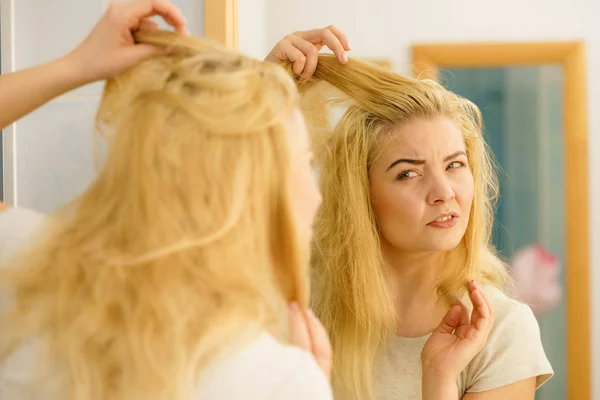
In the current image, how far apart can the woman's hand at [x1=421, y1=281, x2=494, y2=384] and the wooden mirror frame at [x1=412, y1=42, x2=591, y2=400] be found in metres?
1.76

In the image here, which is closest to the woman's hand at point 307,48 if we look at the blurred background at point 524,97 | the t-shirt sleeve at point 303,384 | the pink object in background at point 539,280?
the t-shirt sleeve at point 303,384

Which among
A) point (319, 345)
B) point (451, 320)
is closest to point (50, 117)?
point (451, 320)

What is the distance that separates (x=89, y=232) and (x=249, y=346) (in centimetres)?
19

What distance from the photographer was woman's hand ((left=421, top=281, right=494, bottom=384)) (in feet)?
3.65

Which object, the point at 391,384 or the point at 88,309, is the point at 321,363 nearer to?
the point at 88,309

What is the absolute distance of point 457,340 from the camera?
1.14 metres

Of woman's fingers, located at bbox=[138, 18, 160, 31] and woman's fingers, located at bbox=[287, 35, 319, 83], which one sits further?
woman's fingers, located at bbox=[287, 35, 319, 83]

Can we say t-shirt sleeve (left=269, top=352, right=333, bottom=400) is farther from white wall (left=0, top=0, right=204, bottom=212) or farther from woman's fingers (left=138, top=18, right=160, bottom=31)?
white wall (left=0, top=0, right=204, bottom=212)

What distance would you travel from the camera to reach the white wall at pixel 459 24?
2807 millimetres

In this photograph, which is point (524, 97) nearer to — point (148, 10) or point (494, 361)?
point (494, 361)

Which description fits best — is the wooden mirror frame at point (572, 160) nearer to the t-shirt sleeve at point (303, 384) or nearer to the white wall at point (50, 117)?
the white wall at point (50, 117)

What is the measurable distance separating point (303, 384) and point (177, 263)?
6.2 inches

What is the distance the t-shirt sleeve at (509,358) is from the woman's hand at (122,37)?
0.73 meters

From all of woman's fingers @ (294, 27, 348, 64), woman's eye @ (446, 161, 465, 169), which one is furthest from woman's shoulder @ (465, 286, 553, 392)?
woman's fingers @ (294, 27, 348, 64)
